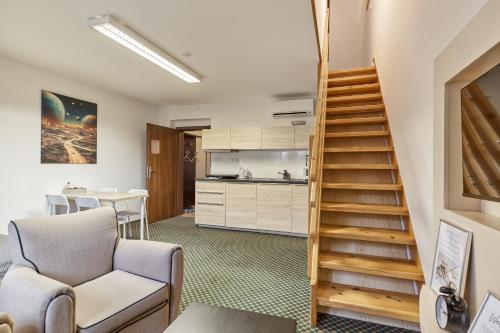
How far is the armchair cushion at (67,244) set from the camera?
1.58 meters

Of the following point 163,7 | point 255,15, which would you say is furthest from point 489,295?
point 163,7

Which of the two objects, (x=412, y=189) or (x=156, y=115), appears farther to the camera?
(x=156, y=115)

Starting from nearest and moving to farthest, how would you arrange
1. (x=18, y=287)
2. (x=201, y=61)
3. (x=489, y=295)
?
(x=489, y=295) → (x=18, y=287) → (x=201, y=61)

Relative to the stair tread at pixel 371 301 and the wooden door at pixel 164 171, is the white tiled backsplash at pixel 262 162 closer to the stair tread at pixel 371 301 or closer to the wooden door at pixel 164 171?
the wooden door at pixel 164 171

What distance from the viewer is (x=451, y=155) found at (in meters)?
1.36

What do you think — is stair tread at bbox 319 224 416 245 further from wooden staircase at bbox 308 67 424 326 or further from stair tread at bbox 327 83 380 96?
stair tread at bbox 327 83 380 96

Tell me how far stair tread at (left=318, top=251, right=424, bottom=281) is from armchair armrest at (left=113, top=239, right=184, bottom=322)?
3.87 feet

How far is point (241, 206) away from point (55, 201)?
9.50ft

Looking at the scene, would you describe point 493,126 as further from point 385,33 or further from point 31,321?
point 385,33

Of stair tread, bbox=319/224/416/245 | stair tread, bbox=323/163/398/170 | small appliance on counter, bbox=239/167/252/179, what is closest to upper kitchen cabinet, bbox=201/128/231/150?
small appliance on counter, bbox=239/167/252/179

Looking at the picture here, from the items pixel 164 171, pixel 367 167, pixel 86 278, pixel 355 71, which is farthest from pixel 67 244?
pixel 355 71

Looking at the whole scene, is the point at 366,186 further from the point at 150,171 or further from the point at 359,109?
the point at 150,171

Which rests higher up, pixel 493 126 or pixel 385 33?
pixel 385 33

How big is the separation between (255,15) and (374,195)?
217cm
